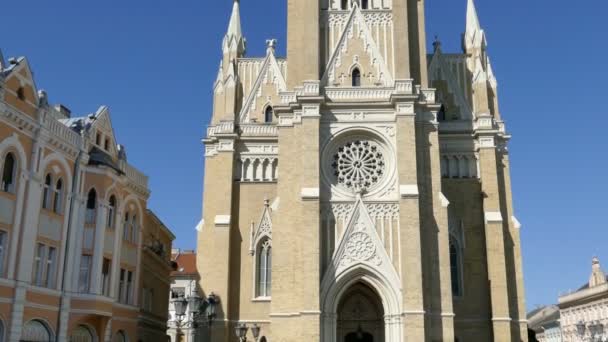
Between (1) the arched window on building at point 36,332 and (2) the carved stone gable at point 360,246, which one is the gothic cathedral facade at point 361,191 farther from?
(1) the arched window on building at point 36,332

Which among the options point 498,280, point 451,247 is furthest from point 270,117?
point 498,280

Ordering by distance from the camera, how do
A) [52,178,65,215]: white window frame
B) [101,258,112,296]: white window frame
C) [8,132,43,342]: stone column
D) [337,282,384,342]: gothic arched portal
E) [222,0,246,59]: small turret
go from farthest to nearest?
[222,0,246,59]: small turret → [337,282,384,342]: gothic arched portal → [101,258,112,296]: white window frame → [52,178,65,215]: white window frame → [8,132,43,342]: stone column

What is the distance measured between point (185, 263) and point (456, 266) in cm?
3747

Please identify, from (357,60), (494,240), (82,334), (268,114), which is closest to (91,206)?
(82,334)

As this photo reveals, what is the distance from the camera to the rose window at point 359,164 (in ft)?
120

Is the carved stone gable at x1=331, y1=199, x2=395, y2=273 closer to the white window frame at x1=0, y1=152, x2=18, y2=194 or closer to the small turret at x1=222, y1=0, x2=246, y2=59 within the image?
the small turret at x1=222, y1=0, x2=246, y2=59

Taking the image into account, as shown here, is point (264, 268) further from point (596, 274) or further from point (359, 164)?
point (596, 274)

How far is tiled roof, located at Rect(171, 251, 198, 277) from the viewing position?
210 ft

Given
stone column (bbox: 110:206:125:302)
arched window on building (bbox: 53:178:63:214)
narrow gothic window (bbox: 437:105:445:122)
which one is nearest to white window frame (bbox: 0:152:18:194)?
arched window on building (bbox: 53:178:63:214)

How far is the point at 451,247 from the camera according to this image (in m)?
38.9

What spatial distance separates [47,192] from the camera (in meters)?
26.8

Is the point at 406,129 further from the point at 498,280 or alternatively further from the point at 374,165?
the point at 498,280

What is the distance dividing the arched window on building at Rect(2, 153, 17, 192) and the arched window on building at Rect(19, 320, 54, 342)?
536 centimetres

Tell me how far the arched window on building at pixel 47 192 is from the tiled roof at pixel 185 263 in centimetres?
3741
